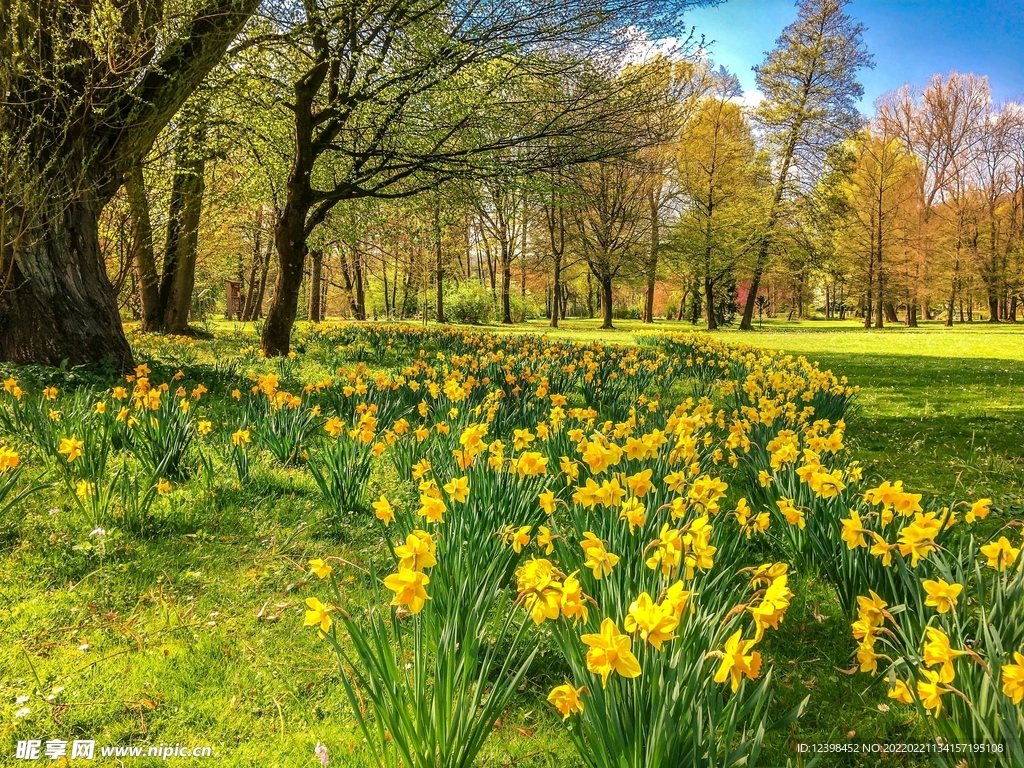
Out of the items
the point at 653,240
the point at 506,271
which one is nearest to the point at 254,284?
the point at 506,271

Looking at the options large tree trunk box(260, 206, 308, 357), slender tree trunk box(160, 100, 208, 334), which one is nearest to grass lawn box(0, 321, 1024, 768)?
large tree trunk box(260, 206, 308, 357)

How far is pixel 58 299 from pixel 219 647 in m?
4.74

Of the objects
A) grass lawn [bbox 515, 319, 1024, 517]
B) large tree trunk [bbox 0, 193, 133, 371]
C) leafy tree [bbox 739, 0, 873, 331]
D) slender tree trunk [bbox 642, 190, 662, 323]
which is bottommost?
grass lawn [bbox 515, 319, 1024, 517]

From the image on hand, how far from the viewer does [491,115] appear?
7.50 meters

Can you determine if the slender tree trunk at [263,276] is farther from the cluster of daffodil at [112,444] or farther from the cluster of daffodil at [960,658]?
the cluster of daffodil at [960,658]

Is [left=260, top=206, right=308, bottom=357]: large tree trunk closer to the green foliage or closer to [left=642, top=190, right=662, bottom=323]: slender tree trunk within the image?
[left=642, top=190, right=662, bottom=323]: slender tree trunk

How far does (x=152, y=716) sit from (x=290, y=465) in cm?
215

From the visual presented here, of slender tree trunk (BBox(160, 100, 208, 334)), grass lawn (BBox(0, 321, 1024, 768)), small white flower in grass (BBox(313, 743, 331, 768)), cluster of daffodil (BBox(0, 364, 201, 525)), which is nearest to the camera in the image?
small white flower in grass (BBox(313, 743, 331, 768))

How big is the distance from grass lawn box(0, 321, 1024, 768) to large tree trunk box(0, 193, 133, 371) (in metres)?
3.04

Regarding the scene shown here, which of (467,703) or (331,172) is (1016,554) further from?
(331,172)

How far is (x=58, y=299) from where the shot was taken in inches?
201

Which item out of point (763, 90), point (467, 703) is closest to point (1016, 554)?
point (467, 703)

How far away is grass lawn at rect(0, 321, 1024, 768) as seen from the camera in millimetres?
1605

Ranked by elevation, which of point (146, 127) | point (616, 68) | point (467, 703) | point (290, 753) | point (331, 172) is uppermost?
point (616, 68)
